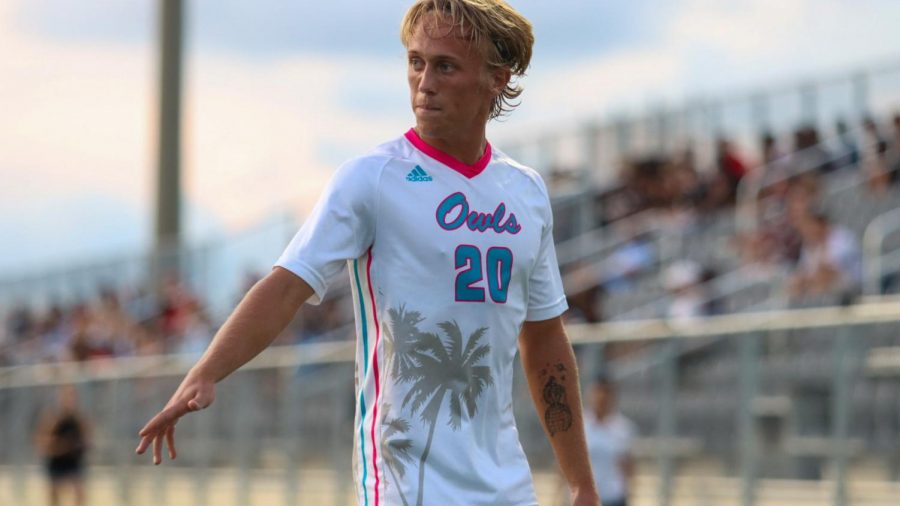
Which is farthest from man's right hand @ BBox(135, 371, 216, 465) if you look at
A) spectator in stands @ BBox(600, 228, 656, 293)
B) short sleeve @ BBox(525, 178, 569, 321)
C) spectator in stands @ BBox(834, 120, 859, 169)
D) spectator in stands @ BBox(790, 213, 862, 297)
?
spectator in stands @ BBox(834, 120, 859, 169)

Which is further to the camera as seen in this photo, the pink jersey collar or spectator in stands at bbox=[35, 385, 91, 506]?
spectator in stands at bbox=[35, 385, 91, 506]

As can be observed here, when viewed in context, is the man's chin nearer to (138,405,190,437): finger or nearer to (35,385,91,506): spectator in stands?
(138,405,190,437): finger

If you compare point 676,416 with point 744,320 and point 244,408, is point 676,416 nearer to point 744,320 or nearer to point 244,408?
point 744,320

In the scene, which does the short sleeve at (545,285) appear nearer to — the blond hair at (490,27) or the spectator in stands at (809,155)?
the blond hair at (490,27)

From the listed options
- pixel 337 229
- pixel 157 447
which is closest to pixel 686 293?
pixel 337 229

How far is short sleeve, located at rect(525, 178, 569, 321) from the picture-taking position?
467cm

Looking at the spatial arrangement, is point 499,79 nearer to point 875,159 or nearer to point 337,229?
point 337,229

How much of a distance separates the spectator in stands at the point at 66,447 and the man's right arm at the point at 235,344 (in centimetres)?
1371

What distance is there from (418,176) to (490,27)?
420 mm

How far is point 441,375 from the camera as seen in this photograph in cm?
441

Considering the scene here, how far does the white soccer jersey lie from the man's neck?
2 centimetres

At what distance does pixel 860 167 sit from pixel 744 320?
468 centimetres

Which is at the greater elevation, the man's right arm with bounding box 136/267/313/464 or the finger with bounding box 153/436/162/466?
the man's right arm with bounding box 136/267/313/464

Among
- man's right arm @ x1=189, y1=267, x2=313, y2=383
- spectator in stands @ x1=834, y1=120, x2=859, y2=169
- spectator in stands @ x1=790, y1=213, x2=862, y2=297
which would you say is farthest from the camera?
spectator in stands @ x1=834, y1=120, x2=859, y2=169
